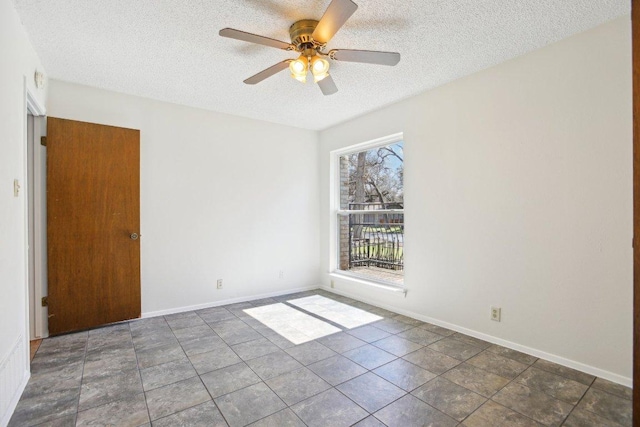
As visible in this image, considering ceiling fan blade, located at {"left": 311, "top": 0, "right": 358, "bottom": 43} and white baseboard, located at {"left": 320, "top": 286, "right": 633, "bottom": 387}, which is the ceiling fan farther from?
white baseboard, located at {"left": 320, "top": 286, "right": 633, "bottom": 387}

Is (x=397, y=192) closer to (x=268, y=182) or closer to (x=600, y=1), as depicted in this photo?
(x=268, y=182)

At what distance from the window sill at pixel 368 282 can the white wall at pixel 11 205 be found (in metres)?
3.29

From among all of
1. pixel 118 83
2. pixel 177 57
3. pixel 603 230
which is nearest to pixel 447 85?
pixel 603 230

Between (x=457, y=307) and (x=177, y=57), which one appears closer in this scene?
(x=177, y=57)

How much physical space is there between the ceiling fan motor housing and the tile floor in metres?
2.35

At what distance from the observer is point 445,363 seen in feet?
7.95

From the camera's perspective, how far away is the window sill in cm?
372

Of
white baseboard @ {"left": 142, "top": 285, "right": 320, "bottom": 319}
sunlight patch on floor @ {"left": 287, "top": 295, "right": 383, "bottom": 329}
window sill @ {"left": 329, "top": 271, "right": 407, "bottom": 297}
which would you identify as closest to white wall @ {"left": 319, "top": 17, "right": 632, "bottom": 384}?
window sill @ {"left": 329, "top": 271, "right": 407, "bottom": 297}

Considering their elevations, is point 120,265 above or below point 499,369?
above

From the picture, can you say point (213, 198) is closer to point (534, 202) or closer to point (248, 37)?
point (248, 37)

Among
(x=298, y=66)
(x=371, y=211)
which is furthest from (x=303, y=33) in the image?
(x=371, y=211)

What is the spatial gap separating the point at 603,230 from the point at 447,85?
1842mm

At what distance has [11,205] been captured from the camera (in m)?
1.94

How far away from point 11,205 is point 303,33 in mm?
2169
